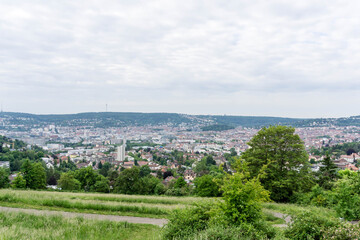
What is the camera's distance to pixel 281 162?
15.4m

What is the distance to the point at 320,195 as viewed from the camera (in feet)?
41.4

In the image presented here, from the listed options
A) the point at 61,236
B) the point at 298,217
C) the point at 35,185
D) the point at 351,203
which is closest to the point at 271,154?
the point at 351,203

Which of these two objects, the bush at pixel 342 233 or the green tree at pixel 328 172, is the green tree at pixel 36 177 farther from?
the green tree at pixel 328 172

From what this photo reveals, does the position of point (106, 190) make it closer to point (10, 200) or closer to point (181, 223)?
point (10, 200)

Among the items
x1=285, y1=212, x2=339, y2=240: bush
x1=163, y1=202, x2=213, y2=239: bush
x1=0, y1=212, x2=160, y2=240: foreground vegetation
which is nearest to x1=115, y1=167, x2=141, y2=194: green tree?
x1=0, y1=212, x2=160, y2=240: foreground vegetation

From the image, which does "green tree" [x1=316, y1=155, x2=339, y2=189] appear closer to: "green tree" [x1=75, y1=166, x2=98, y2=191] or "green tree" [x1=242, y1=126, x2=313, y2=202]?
"green tree" [x1=242, y1=126, x2=313, y2=202]

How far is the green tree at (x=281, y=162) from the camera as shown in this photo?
14688 mm

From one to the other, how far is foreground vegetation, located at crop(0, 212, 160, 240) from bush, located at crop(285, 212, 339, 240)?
128 inches

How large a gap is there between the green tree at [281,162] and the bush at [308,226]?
9157mm

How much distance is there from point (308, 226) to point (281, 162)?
11.0 metres

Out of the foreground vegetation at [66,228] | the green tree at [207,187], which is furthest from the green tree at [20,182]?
the foreground vegetation at [66,228]

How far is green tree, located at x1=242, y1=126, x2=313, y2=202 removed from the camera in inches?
578

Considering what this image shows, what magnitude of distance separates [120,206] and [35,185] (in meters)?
20.8

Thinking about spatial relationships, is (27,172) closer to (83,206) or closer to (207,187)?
(207,187)
